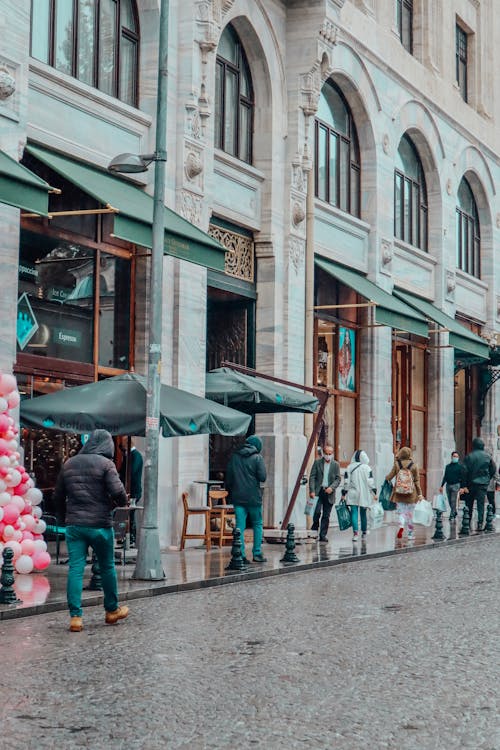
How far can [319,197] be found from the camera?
26406 millimetres

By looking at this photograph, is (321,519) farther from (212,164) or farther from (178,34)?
(178,34)

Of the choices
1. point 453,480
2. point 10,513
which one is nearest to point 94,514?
point 10,513

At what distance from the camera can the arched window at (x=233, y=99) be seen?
74.1 ft

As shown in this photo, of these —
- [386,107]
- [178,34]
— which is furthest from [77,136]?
[386,107]

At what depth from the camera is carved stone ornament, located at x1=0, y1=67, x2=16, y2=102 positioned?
52.4ft

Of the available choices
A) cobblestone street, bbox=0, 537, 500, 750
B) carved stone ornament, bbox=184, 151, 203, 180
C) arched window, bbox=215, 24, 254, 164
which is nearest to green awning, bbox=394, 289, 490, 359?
arched window, bbox=215, 24, 254, 164

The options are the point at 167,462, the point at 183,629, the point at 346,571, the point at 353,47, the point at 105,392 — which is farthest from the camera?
the point at 353,47

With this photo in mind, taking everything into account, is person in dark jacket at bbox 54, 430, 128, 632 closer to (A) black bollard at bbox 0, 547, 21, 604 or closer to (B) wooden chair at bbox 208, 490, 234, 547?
Answer: (A) black bollard at bbox 0, 547, 21, 604

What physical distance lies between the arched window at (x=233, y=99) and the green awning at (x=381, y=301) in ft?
11.3

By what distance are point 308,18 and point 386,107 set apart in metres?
5.81

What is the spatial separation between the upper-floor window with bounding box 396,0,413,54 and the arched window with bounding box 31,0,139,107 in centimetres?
1296

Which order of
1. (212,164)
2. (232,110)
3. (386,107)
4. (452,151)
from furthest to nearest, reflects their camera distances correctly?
(452,151), (386,107), (232,110), (212,164)

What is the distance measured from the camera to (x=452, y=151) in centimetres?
3397

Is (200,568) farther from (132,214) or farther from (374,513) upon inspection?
(374,513)
